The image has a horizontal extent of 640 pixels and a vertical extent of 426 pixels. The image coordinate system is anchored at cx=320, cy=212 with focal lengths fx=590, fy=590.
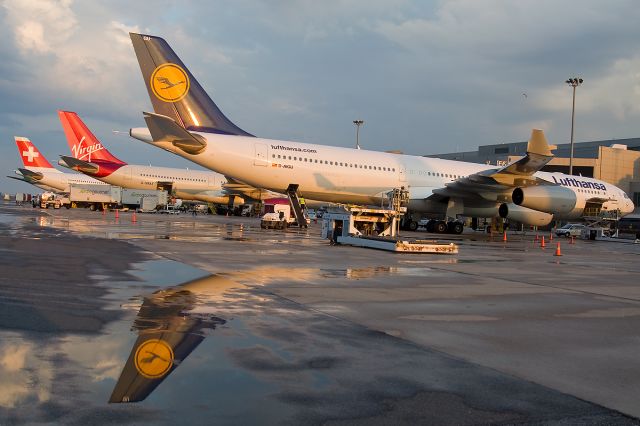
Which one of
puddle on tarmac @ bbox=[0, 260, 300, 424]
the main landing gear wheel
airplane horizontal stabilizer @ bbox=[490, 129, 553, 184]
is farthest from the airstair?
puddle on tarmac @ bbox=[0, 260, 300, 424]

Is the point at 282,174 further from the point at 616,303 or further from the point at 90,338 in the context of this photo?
the point at 90,338

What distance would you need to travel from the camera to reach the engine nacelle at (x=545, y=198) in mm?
32031

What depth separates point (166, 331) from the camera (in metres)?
6.07

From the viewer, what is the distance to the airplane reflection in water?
4.40 metres

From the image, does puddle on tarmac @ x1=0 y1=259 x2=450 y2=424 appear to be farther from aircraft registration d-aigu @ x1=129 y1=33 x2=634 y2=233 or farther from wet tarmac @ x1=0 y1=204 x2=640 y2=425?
aircraft registration d-aigu @ x1=129 y1=33 x2=634 y2=233

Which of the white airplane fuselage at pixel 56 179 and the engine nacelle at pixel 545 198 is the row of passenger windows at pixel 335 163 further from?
the white airplane fuselage at pixel 56 179

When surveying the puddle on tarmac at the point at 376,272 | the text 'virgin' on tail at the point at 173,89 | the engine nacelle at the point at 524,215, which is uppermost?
the text 'virgin' on tail at the point at 173,89

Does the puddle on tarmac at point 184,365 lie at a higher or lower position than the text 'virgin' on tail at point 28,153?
lower

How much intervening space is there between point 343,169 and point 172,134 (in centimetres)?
915

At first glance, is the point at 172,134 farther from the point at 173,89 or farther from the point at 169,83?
the point at 169,83

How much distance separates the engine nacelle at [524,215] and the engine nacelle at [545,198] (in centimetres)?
71

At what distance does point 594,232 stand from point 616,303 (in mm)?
32240

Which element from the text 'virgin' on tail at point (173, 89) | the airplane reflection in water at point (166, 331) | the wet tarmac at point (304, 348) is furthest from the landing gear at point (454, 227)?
the airplane reflection in water at point (166, 331)

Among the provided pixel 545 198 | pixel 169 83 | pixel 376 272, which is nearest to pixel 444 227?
pixel 545 198
